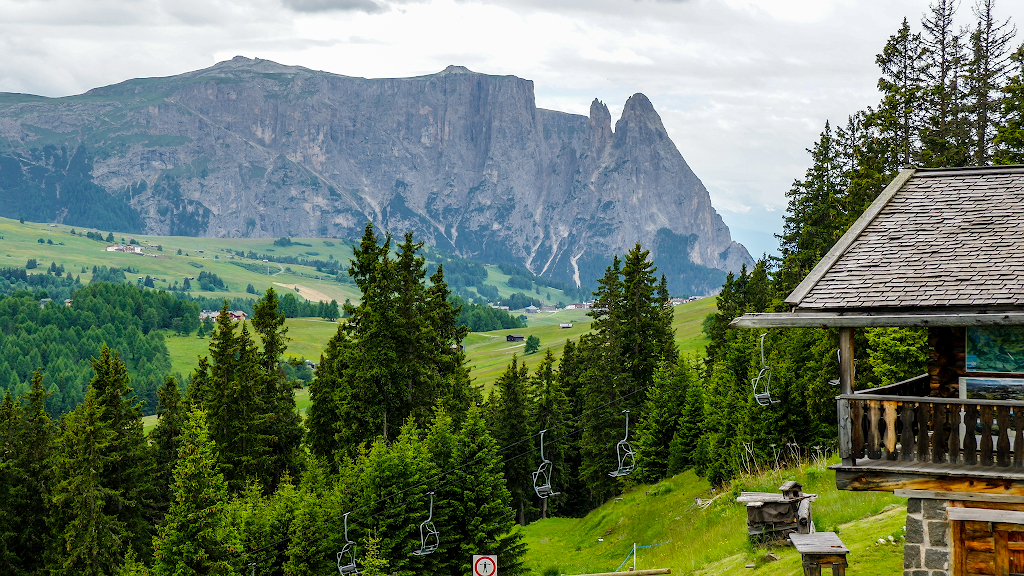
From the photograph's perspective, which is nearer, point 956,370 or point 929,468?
point 929,468

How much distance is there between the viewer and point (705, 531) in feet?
103

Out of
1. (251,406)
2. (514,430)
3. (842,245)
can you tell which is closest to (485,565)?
(842,245)

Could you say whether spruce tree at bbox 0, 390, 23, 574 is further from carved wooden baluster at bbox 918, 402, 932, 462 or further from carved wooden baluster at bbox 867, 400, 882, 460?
carved wooden baluster at bbox 918, 402, 932, 462

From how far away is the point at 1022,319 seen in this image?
13570mm

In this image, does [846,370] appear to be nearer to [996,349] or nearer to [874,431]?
[874,431]

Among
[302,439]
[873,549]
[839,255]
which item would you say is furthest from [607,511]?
[839,255]

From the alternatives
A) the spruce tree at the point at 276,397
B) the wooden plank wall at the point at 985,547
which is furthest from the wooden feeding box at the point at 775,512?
the spruce tree at the point at 276,397

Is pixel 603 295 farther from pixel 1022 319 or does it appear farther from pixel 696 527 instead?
pixel 1022 319

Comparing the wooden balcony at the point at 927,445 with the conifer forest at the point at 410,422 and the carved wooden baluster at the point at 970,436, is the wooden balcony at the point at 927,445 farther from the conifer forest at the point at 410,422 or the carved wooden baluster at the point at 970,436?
the conifer forest at the point at 410,422

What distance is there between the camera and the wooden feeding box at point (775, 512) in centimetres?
2228

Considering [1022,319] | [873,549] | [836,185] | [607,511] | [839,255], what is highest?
[836,185]

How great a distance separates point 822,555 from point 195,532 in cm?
2637

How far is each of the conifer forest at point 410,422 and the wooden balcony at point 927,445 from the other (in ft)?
52.6

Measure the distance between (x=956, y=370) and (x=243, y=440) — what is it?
4345 centimetres
